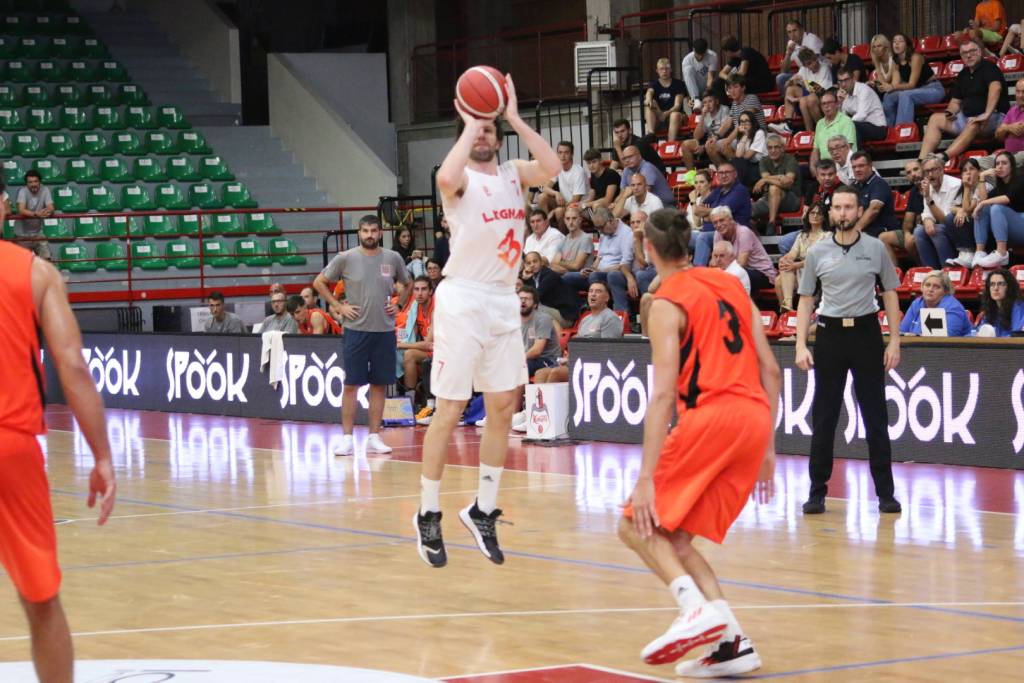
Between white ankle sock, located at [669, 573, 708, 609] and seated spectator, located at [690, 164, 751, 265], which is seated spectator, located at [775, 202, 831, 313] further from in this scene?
white ankle sock, located at [669, 573, 708, 609]

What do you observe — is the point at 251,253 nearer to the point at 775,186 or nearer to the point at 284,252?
the point at 284,252

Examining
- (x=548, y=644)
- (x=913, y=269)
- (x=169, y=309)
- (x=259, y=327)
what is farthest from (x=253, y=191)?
(x=548, y=644)

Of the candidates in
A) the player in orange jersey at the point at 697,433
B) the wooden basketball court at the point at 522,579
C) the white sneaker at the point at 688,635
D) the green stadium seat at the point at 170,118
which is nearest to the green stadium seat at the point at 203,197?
the green stadium seat at the point at 170,118

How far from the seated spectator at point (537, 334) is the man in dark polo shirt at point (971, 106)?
169 inches

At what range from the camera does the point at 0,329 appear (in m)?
4.59

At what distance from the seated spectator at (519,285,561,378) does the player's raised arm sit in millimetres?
7188

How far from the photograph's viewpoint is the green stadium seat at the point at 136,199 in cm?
2522

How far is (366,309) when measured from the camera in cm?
1362

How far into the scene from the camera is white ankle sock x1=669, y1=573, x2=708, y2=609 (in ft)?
18.4

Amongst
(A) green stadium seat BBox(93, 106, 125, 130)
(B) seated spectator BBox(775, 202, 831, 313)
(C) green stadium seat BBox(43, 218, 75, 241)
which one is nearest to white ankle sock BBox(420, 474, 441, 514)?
(B) seated spectator BBox(775, 202, 831, 313)

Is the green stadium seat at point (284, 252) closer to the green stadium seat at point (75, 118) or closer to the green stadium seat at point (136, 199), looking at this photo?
the green stadium seat at point (136, 199)

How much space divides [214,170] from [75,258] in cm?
383

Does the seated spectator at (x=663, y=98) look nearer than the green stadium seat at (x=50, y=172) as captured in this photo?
Yes

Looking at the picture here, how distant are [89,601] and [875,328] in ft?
16.2
